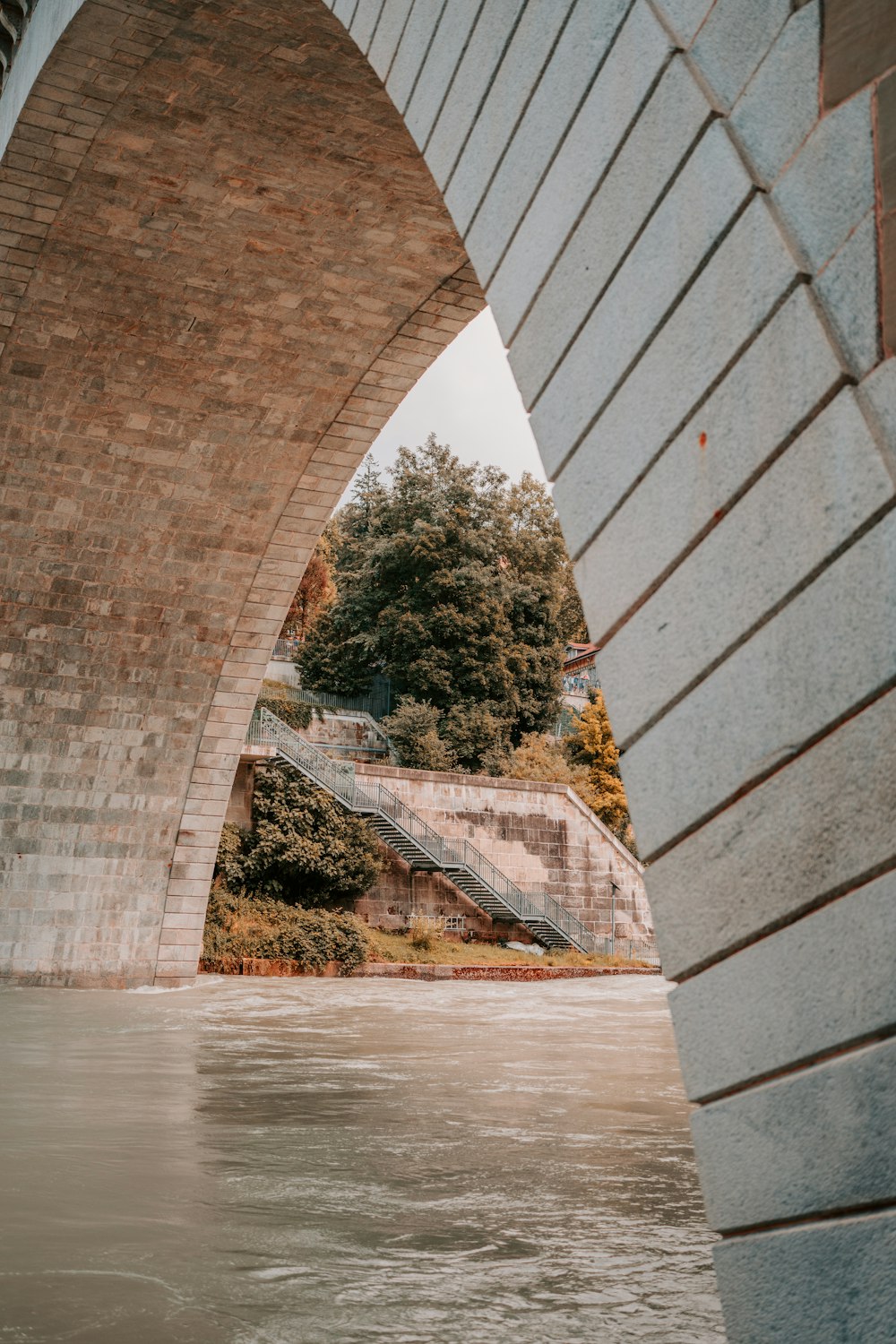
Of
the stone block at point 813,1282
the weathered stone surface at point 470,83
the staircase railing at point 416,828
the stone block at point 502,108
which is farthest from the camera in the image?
the staircase railing at point 416,828

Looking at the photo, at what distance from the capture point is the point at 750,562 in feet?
6.22

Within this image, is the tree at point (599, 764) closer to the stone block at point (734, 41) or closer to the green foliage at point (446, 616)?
the green foliage at point (446, 616)

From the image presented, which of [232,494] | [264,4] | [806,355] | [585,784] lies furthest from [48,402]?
[585,784]

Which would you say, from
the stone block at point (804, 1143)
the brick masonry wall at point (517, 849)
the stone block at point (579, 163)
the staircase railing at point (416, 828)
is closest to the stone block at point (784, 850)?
the stone block at point (804, 1143)

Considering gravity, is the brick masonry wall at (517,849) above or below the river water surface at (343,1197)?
above

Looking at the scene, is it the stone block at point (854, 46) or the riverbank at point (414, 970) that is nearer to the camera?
the stone block at point (854, 46)

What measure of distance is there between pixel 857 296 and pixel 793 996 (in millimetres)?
936

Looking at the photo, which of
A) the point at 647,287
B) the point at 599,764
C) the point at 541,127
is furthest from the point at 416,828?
the point at 647,287

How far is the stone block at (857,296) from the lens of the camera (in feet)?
5.69

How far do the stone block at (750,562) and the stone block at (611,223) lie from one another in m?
0.54

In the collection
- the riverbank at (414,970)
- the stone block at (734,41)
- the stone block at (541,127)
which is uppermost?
the riverbank at (414,970)

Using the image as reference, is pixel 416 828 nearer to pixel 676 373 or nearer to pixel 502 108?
pixel 502 108

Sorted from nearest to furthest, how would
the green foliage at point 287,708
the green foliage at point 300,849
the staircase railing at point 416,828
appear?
1. the green foliage at point 300,849
2. the staircase railing at point 416,828
3. the green foliage at point 287,708

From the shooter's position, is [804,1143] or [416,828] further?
[416,828]
